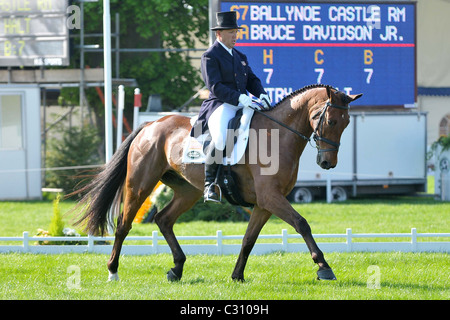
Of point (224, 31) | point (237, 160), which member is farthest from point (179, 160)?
point (224, 31)

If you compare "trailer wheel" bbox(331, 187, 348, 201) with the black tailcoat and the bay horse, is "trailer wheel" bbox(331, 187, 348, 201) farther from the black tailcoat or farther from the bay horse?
the black tailcoat

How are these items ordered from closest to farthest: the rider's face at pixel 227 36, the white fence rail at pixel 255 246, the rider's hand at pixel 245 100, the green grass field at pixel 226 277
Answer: the green grass field at pixel 226 277 → the rider's hand at pixel 245 100 → the rider's face at pixel 227 36 → the white fence rail at pixel 255 246

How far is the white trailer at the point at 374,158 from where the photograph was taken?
1956cm

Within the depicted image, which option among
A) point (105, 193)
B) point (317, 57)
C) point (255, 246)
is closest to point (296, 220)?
point (105, 193)

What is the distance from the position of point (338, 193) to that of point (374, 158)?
4.33ft

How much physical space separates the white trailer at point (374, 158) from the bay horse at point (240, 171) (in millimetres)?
11060

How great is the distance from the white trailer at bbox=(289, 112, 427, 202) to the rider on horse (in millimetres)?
11536

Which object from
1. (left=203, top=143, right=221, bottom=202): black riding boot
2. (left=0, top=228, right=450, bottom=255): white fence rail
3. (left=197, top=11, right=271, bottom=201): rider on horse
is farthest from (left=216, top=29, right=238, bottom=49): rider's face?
(left=0, top=228, right=450, bottom=255): white fence rail

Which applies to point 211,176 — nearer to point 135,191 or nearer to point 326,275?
point 135,191

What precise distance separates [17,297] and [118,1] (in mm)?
18747

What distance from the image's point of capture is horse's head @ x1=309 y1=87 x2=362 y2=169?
732cm

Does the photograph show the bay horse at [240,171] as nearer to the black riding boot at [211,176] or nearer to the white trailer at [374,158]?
the black riding boot at [211,176]

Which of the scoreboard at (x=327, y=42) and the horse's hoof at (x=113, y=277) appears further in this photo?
the scoreboard at (x=327, y=42)

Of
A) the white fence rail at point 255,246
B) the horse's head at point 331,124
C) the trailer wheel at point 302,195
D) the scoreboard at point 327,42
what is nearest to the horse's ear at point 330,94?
the horse's head at point 331,124
